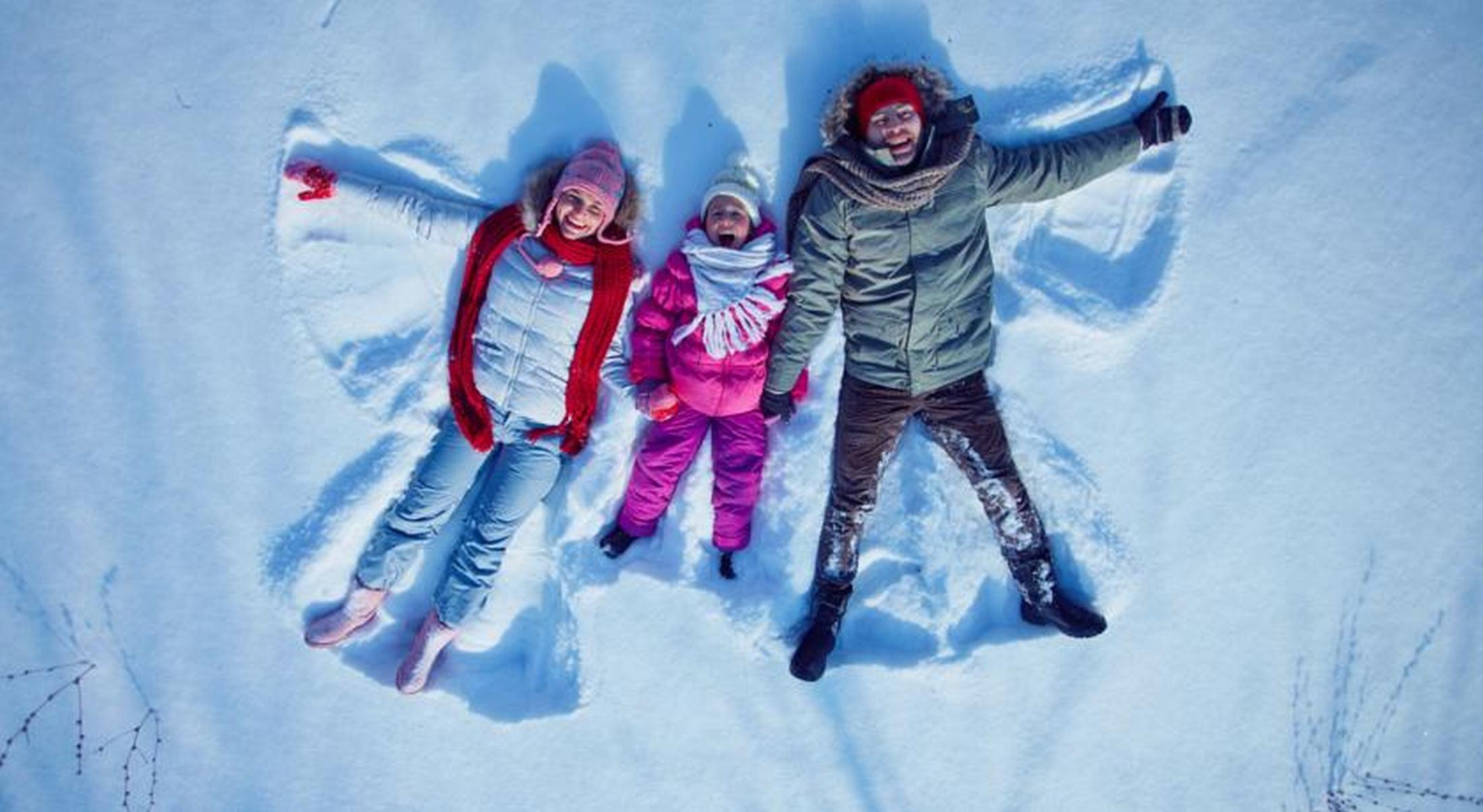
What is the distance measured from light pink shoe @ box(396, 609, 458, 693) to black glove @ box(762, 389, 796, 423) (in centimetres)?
126

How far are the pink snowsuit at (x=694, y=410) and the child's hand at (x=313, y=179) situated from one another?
1.05 metres

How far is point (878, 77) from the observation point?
2279mm

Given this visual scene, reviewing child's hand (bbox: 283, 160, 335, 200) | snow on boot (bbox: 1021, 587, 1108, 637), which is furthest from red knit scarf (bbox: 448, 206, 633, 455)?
snow on boot (bbox: 1021, 587, 1108, 637)

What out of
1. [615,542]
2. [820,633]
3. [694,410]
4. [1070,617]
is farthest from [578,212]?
[1070,617]

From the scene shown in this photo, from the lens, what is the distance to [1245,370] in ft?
8.35

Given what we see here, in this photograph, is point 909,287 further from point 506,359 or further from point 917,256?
point 506,359

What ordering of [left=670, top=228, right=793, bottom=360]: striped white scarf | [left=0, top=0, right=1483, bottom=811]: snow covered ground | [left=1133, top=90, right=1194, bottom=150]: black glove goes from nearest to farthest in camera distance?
[left=670, top=228, right=793, bottom=360]: striped white scarf < [left=1133, top=90, right=1194, bottom=150]: black glove < [left=0, top=0, right=1483, bottom=811]: snow covered ground

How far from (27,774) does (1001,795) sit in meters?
3.31

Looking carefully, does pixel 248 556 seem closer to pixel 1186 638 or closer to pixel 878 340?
pixel 878 340

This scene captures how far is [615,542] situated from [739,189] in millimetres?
1200

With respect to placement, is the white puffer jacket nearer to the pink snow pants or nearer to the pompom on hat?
the pink snow pants

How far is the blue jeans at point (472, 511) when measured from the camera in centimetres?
246

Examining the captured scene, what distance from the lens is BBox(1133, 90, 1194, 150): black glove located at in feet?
7.78

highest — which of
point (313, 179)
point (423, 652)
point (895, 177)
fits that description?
point (895, 177)
